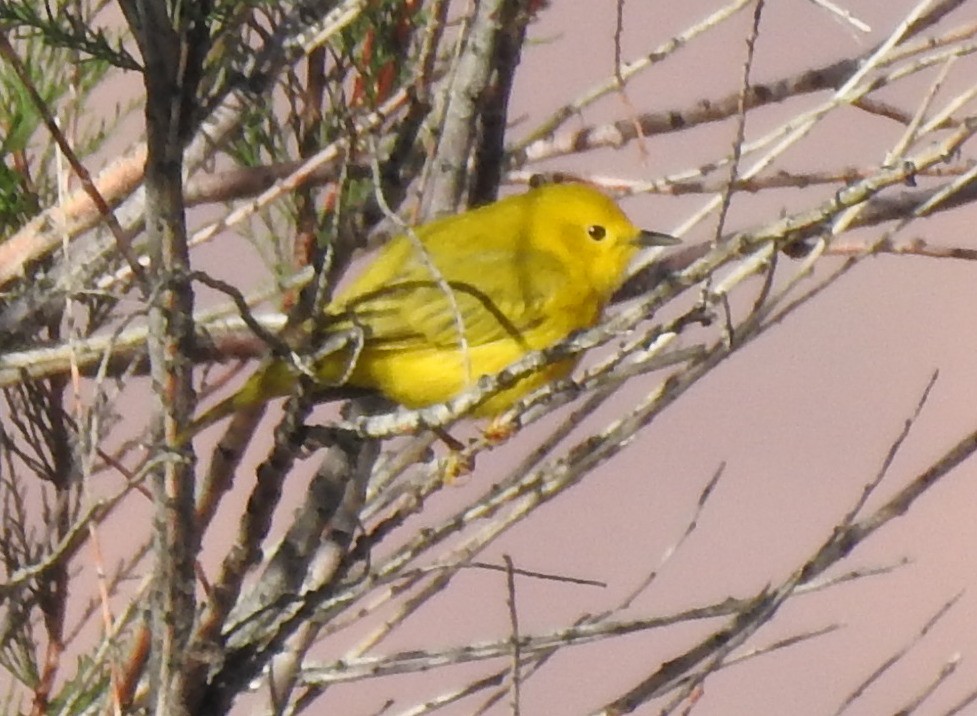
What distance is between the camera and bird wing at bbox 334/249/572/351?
2.55 m

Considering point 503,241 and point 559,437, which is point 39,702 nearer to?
point 559,437

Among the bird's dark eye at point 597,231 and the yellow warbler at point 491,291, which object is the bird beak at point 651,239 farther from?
A: the bird's dark eye at point 597,231

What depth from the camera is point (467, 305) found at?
262 cm

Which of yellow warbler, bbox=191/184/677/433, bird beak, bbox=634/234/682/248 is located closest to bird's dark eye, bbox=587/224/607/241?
yellow warbler, bbox=191/184/677/433

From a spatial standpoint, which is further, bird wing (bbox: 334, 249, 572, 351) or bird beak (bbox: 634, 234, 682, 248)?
bird beak (bbox: 634, 234, 682, 248)

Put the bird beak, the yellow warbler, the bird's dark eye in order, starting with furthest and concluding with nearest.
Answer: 1. the bird's dark eye
2. the bird beak
3. the yellow warbler

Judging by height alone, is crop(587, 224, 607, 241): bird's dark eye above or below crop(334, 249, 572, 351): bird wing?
above

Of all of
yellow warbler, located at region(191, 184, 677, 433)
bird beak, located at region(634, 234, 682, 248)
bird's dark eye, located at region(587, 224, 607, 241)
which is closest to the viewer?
yellow warbler, located at region(191, 184, 677, 433)

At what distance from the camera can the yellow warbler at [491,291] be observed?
2512 millimetres

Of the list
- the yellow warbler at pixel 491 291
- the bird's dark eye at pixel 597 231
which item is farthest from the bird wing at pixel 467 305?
the bird's dark eye at pixel 597 231

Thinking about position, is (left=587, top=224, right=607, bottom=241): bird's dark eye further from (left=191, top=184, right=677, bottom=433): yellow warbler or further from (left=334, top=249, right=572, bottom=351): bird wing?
(left=334, top=249, right=572, bottom=351): bird wing

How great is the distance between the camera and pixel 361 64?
210 centimetres

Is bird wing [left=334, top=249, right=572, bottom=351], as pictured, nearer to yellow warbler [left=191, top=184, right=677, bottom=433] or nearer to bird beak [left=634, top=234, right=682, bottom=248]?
yellow warbler [left=191, top=184, right=677, bottom=433]

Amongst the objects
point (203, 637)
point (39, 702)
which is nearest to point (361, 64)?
point (203, 637)
